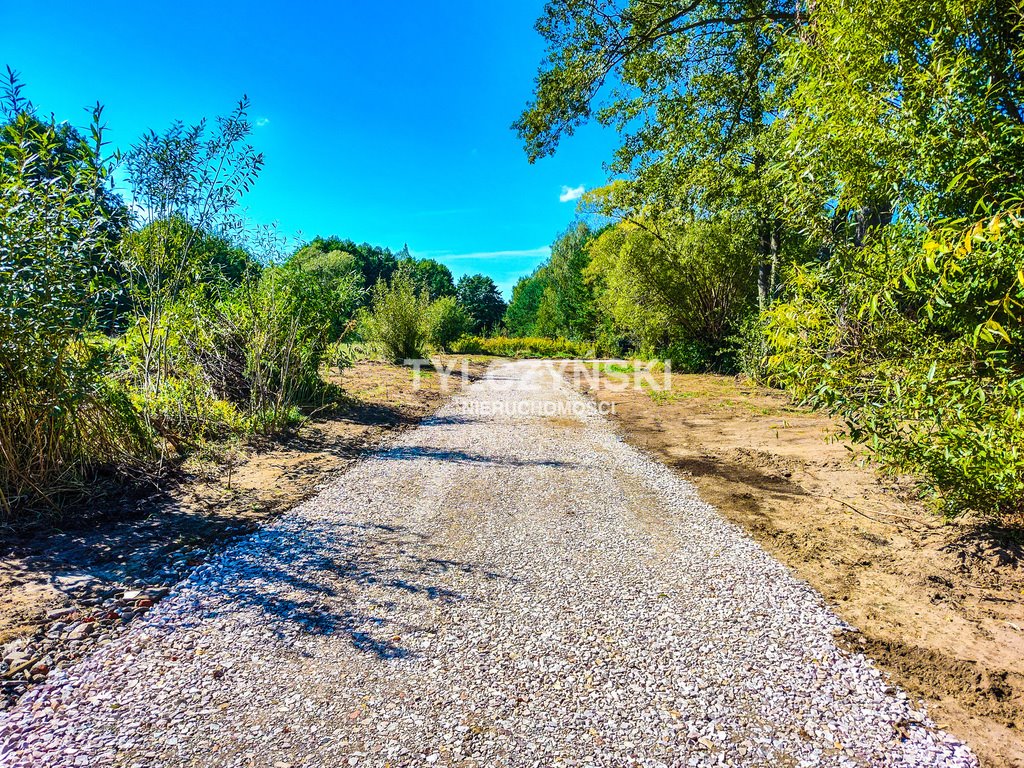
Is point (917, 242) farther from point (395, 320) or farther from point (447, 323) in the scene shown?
point (447, 323)

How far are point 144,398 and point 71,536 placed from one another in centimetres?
176

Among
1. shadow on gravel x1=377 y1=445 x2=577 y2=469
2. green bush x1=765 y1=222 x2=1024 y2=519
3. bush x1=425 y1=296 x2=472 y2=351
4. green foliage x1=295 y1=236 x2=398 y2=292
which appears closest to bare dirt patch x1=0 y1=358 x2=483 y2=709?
shadow on gravel x1=377 y1=445 x2=577 y2=469

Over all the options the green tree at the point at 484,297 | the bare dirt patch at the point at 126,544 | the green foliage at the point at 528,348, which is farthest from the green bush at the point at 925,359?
the green tree at the point at 484,297

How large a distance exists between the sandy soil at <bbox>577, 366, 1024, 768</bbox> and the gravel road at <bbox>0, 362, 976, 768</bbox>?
0.20 metres

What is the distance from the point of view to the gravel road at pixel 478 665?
1.67 m

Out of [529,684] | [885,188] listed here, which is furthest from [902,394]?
[529,684]

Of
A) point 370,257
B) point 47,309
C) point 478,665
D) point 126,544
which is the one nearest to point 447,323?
point 47,309

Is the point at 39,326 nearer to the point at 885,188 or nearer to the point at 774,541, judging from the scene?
the point at 774,541

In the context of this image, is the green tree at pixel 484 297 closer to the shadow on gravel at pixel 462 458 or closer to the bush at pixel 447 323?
the bush at pixel 447 323

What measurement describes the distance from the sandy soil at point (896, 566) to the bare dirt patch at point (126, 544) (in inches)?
150

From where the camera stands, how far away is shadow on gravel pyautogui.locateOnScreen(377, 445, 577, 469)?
547 cm

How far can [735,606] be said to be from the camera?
8.50 ft

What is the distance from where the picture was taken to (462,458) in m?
5.68

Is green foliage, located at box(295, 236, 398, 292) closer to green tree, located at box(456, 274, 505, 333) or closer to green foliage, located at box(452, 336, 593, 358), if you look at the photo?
green tree, located at box(456, 274, 505, 333)
